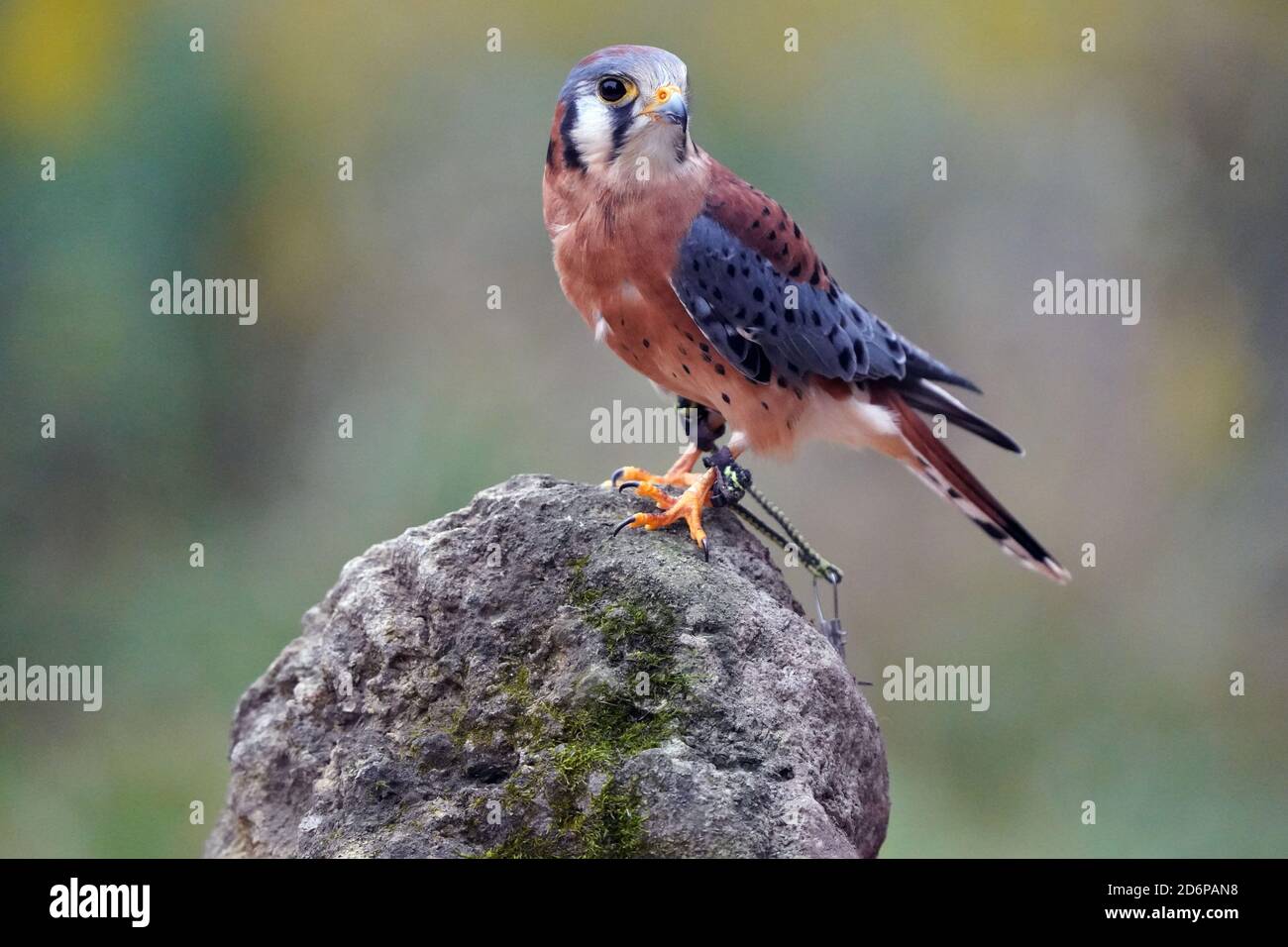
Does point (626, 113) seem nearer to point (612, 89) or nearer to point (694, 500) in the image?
point (612, 89)

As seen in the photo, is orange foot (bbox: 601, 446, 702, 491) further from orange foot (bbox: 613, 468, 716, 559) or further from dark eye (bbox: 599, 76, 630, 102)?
dark eye (bbox: 599, 76, 630, 102)

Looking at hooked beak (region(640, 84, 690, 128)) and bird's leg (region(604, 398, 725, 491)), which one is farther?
bird's leg (region(604, 398, 725, 491))

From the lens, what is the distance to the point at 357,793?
1.99 metres

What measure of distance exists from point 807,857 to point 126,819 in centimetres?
310

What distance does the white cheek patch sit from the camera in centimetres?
239

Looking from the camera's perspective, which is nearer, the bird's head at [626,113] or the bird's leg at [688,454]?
the bird's head at [626,113]

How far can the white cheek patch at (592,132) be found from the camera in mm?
2389

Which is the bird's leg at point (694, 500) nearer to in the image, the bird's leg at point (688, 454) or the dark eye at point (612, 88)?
the bird's leg at point (688, 454)

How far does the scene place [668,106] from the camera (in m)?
2.30

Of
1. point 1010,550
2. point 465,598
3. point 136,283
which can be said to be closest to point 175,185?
point 136,283

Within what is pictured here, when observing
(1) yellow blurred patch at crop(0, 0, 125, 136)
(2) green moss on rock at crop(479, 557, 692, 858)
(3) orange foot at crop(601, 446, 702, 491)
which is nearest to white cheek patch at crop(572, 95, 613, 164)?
(3) orange foot at crop(601, 446, 702, 491)

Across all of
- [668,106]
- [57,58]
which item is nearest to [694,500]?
[668,106]

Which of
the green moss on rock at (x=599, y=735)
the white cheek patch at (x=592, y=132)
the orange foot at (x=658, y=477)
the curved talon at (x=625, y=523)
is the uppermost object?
the white cheek patch at (x=592, y=132)

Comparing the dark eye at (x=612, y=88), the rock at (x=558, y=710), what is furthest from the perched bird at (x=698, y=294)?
the rock at (x=558, y=710)
